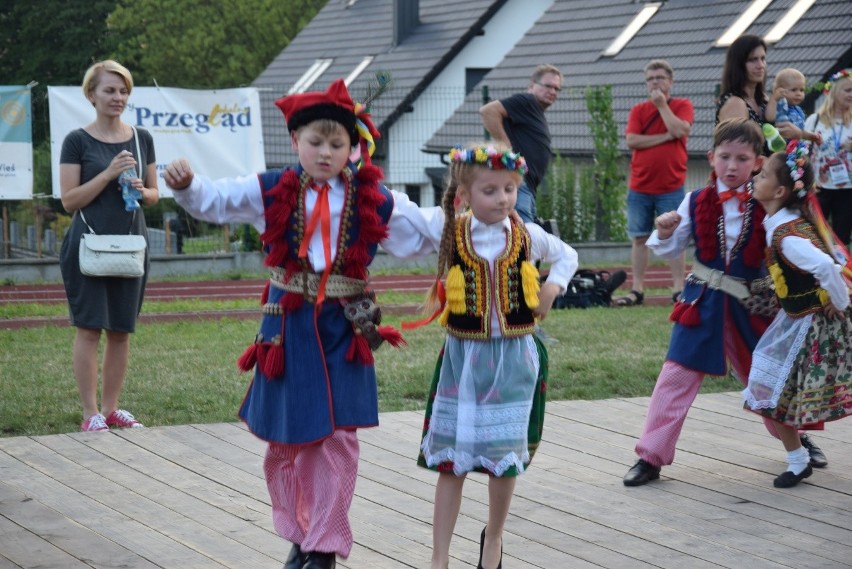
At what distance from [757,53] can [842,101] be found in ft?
12.0

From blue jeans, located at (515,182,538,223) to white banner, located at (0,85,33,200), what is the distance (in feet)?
23.4

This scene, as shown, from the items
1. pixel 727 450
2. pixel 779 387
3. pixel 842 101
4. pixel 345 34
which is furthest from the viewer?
pixel 345 34

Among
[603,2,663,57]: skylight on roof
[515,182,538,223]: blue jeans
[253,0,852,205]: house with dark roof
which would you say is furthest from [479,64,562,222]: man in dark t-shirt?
[603,2,663,57]: skylight on roof

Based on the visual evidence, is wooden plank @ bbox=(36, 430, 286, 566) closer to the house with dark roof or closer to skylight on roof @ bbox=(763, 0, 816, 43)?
the house with dark roof

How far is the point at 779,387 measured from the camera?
19.1 ft

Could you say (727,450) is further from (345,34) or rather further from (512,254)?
(345,34)

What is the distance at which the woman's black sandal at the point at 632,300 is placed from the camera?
12039 mm

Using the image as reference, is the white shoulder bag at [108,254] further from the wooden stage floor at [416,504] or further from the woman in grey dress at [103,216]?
the wooden stage floor at [416,504]

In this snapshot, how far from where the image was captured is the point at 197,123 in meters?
15.8

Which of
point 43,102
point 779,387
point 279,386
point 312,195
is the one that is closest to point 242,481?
point 279,386

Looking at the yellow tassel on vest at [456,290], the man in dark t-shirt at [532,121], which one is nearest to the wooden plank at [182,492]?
the yellow tassel on vest at [456,290]

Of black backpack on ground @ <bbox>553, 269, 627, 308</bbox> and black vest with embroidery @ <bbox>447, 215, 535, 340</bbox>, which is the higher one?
black vest with embroidery @ <bbox>447, 215, 535, 340</bbox>

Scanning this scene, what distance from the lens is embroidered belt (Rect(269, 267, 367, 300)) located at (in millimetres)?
4727

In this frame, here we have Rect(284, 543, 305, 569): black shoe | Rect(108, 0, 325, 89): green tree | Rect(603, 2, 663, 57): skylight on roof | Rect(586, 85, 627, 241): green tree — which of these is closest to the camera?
Rect(284, 543, 305, 569): black shoe
